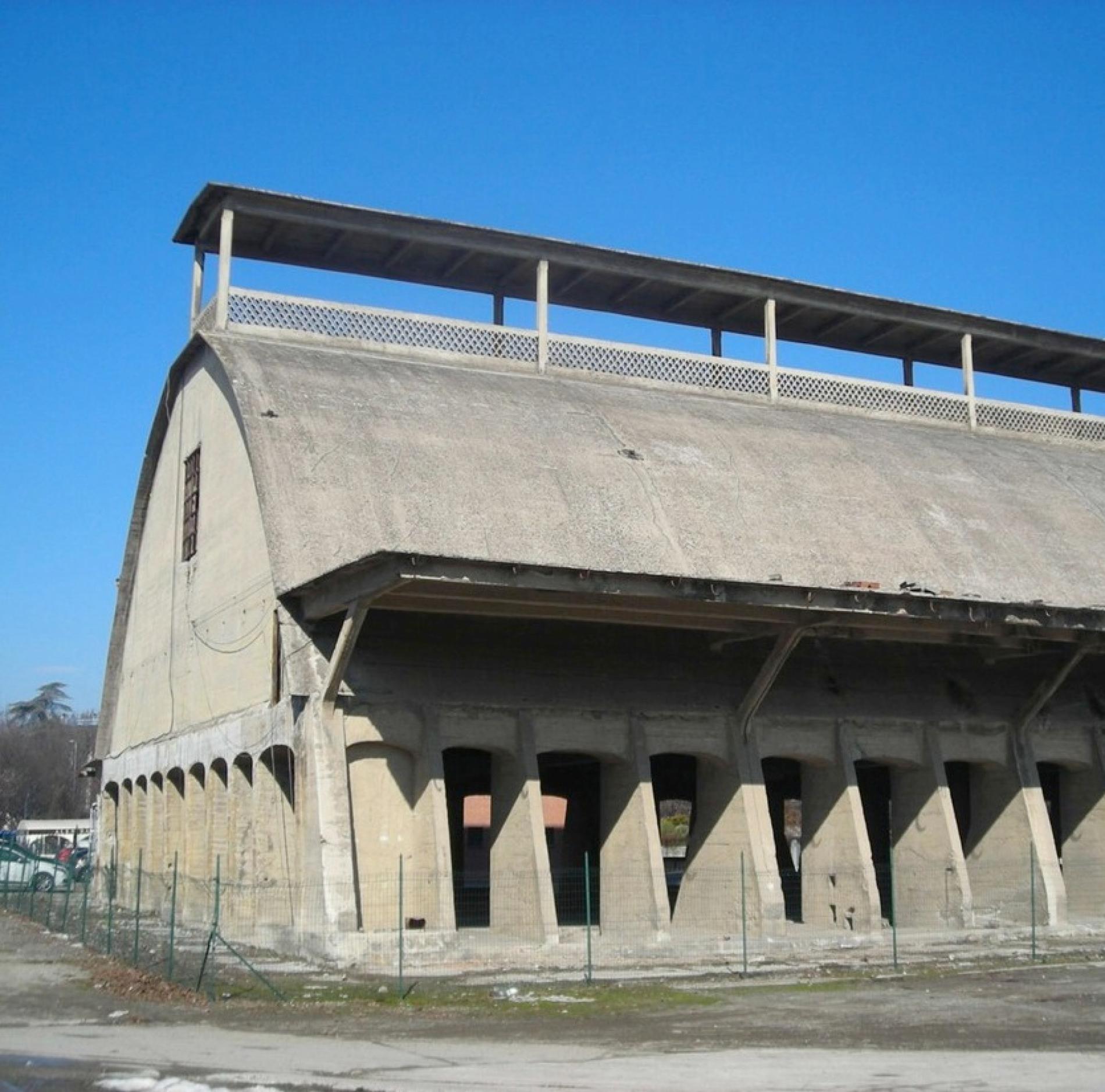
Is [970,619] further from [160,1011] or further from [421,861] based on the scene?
[160,1011]

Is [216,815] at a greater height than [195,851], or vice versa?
[216,815]

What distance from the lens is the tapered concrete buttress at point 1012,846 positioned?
90.4ft

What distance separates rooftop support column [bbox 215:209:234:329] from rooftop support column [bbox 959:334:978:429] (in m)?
18.6

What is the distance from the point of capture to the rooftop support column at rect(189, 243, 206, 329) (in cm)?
2973

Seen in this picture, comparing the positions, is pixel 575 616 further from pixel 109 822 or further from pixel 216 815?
pixel 109 822

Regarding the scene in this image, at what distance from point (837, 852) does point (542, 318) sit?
12715 mm

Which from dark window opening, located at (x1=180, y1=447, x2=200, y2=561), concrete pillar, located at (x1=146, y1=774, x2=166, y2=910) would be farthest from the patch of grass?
dark window opening, located at (x1=180, y1=447, x2=200, y2=561)

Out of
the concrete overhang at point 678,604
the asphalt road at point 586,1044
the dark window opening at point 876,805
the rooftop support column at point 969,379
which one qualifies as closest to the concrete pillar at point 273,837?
the concrete overhang at point 678,604

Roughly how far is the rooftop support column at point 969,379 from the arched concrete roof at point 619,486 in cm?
253

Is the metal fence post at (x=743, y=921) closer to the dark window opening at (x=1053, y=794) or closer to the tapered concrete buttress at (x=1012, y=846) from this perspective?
the tapered concrete buttress at (x=1012, y=846)

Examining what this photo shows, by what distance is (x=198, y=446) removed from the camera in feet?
95.0

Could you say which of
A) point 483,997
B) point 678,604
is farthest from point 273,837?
point 678,604

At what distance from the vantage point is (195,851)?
28.6m

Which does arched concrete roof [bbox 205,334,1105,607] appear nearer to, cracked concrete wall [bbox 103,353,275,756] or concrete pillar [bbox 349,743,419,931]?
cracked concrete wall [bbox 103,353,275,756]
